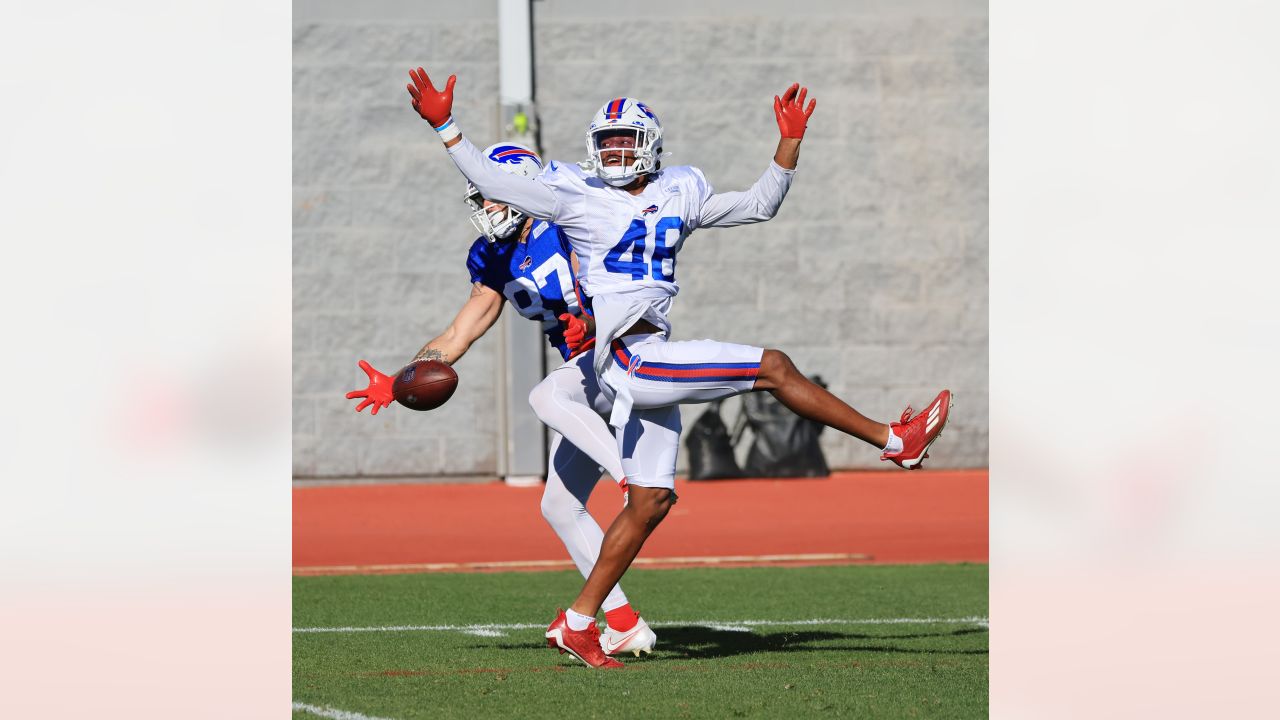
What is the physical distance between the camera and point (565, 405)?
20.4ft

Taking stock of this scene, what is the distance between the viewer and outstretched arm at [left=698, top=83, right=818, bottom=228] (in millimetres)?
5871

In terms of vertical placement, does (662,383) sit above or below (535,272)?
below

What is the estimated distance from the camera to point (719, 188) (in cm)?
1446

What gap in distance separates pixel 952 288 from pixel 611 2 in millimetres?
4069

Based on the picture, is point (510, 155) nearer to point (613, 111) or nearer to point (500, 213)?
point (500, 213)

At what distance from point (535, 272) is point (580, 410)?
0.61m

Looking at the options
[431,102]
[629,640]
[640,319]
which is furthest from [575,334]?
[629,640]

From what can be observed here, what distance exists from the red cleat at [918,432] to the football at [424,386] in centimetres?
173

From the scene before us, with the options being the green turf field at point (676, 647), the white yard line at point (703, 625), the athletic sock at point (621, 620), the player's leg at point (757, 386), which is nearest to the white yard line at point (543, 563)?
the green turf field at point (676, 647)
